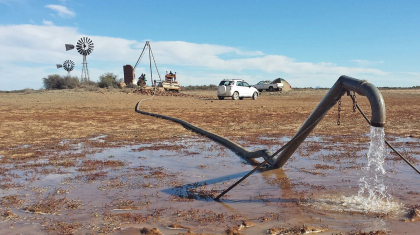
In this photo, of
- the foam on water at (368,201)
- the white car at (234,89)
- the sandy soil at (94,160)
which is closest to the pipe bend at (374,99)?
the foam on water at (368,201)

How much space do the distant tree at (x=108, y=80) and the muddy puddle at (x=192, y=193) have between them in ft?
112

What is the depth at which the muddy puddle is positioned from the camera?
395cm

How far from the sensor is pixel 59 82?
1651 inches

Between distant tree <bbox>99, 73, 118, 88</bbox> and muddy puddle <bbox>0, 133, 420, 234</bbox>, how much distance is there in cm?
3402

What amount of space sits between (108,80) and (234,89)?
810 inches

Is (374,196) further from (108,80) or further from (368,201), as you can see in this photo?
(108,80)

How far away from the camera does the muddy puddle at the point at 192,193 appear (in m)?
3.95

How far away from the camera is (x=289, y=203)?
462 cm

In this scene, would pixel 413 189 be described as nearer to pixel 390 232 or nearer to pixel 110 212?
pixel 390 232

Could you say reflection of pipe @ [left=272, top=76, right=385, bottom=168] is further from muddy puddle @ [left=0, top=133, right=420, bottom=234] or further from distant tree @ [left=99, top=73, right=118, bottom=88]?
distant tree @ [left=99, top=73, right=118, bottom=88]

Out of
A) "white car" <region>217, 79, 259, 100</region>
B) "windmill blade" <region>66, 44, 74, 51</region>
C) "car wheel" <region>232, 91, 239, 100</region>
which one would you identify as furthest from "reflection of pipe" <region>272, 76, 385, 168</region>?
"windmill blade" <region>66, 44, 74, 51</region>

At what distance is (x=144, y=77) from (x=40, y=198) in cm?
3393

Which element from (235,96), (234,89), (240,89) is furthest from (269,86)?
(234,89)

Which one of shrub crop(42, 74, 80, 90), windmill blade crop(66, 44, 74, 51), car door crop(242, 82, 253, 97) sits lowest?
car door crop(242, 82, 253, 97)
